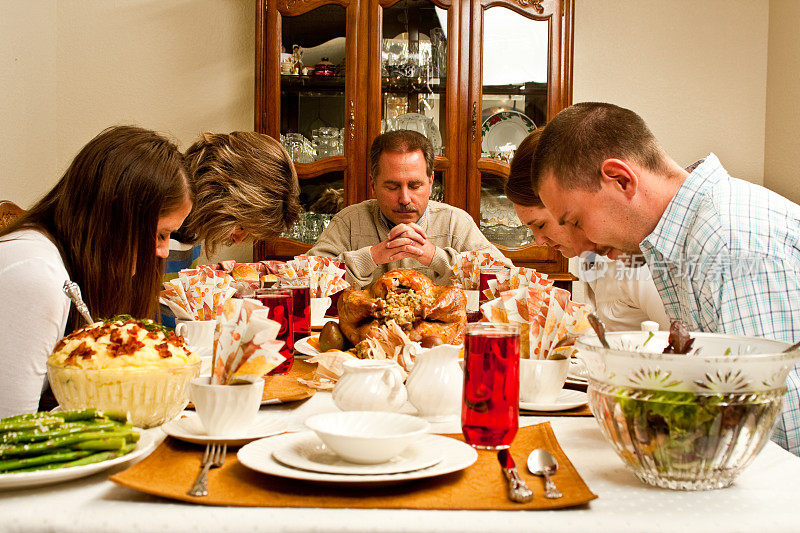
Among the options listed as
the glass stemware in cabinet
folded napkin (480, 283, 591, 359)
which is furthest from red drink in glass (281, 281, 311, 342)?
the glass stemware in cabinet

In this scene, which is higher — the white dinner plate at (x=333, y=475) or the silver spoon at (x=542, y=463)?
the white dinner plate at (x=333, y=475)

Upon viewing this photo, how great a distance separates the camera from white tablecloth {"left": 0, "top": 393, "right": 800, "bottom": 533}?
68cm

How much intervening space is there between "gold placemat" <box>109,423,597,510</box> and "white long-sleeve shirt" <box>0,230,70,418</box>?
447 mm

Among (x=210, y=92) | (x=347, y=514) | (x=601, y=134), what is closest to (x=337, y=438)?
(x=347, y=514)

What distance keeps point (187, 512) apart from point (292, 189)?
2.00 metres

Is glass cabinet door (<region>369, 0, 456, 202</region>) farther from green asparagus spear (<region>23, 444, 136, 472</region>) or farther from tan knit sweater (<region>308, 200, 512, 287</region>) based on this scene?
green asparagus spear (<region>23, 444, 136, 472</region>)

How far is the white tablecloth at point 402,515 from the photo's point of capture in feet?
2.24

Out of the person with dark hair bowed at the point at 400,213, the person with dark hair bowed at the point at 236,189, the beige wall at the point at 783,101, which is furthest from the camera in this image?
the beige wall at the point at 783,101

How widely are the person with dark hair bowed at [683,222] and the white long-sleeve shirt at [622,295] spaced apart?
0.87 ft

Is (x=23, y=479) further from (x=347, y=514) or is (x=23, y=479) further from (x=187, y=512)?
(x=347, y=514)

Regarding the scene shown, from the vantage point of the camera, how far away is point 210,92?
399cm

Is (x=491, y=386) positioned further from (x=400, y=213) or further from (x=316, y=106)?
(x=316, y=106)

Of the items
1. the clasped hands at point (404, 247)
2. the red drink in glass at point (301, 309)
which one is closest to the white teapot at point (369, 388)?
the red drink in glass at point (301, 309)

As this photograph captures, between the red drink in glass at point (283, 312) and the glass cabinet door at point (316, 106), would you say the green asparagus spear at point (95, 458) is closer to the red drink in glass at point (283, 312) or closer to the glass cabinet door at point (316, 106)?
the red drink in glass at point (283, 312)
